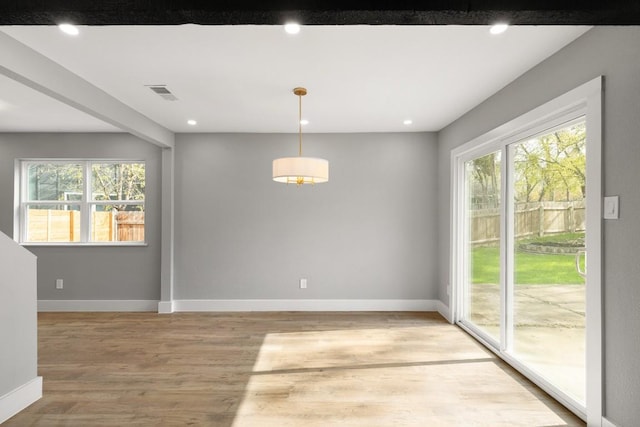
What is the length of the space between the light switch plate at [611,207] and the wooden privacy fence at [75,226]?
5.17m

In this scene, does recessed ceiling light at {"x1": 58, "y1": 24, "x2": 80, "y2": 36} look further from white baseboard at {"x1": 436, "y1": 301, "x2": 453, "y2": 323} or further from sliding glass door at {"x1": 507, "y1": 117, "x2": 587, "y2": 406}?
white baseboard at {"x1": 436, "y1": 301, "x2": 453, "y2": 323}

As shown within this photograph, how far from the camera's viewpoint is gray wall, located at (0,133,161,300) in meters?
4.98

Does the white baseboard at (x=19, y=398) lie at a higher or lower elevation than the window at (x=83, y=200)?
lower

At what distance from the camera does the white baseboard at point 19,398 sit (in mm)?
2303

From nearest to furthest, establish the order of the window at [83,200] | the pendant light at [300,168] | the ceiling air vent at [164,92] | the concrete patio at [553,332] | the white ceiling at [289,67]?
the white ceiling at [289,67] < the concrete patio at [553,332] < the pendant light at [300,168] < the ceiling air vent at [164,92] < the window at [83,200]

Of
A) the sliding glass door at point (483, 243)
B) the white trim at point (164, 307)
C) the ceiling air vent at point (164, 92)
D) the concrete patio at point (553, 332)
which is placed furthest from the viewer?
the white trim at point (164, 307)

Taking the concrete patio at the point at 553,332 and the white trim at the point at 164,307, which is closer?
the concrete patio at the point at 553,332

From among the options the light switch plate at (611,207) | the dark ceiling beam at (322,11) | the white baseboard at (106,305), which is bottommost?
the white baseboard at (106,305)

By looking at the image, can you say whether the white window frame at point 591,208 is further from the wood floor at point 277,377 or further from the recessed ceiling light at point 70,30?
the recessed ceiling light at point 70,30

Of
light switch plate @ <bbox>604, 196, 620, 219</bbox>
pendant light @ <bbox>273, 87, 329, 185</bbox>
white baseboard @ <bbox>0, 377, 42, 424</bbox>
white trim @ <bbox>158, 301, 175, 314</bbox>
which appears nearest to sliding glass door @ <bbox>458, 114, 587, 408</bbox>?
light switch plate @ <bbox>604, 196, 620, 219</bbox>

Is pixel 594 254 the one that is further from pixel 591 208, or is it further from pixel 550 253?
pixel 550 253

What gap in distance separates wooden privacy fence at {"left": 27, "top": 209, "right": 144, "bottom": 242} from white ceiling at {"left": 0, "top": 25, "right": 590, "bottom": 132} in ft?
4.88

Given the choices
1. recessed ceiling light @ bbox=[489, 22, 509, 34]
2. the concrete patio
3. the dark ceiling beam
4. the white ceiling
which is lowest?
the concrete patio

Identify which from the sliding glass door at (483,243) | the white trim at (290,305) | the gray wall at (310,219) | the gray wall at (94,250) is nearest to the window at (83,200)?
the gray wall at (94,250)
